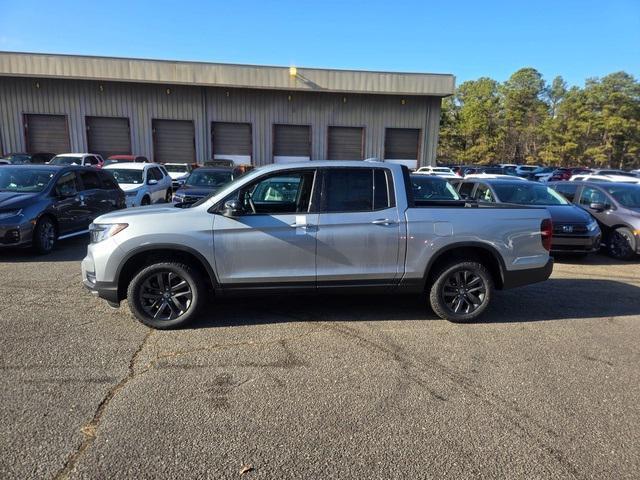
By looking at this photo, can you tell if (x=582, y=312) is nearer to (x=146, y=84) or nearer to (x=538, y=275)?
(x=538, y=275)

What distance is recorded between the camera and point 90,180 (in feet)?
32.0

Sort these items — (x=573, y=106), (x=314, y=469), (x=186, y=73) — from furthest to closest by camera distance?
(x=573, y=106)
(x=186, y=73)
(x=314, y=469)

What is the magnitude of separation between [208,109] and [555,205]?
21.4 metres

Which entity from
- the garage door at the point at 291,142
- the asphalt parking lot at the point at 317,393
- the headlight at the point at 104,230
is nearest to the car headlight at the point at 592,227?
the asphalt parking lot at the point at 317,393

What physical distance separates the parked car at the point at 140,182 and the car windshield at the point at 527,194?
976 cm

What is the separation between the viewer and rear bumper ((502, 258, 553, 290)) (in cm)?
503

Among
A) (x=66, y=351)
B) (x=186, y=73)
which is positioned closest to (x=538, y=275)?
(x=66, y=351)

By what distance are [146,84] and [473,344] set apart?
25587 millimetres

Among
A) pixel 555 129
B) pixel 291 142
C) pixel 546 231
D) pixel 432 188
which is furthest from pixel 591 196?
pixel 555 129

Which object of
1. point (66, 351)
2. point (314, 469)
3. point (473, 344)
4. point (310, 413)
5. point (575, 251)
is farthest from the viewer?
point (575, 251)

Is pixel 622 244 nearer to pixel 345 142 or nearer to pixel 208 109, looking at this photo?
pixel 345 142

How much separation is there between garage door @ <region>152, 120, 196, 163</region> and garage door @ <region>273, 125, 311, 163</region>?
193 inches

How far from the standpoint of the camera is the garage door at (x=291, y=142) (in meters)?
26.5

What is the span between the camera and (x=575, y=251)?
27.1ft
